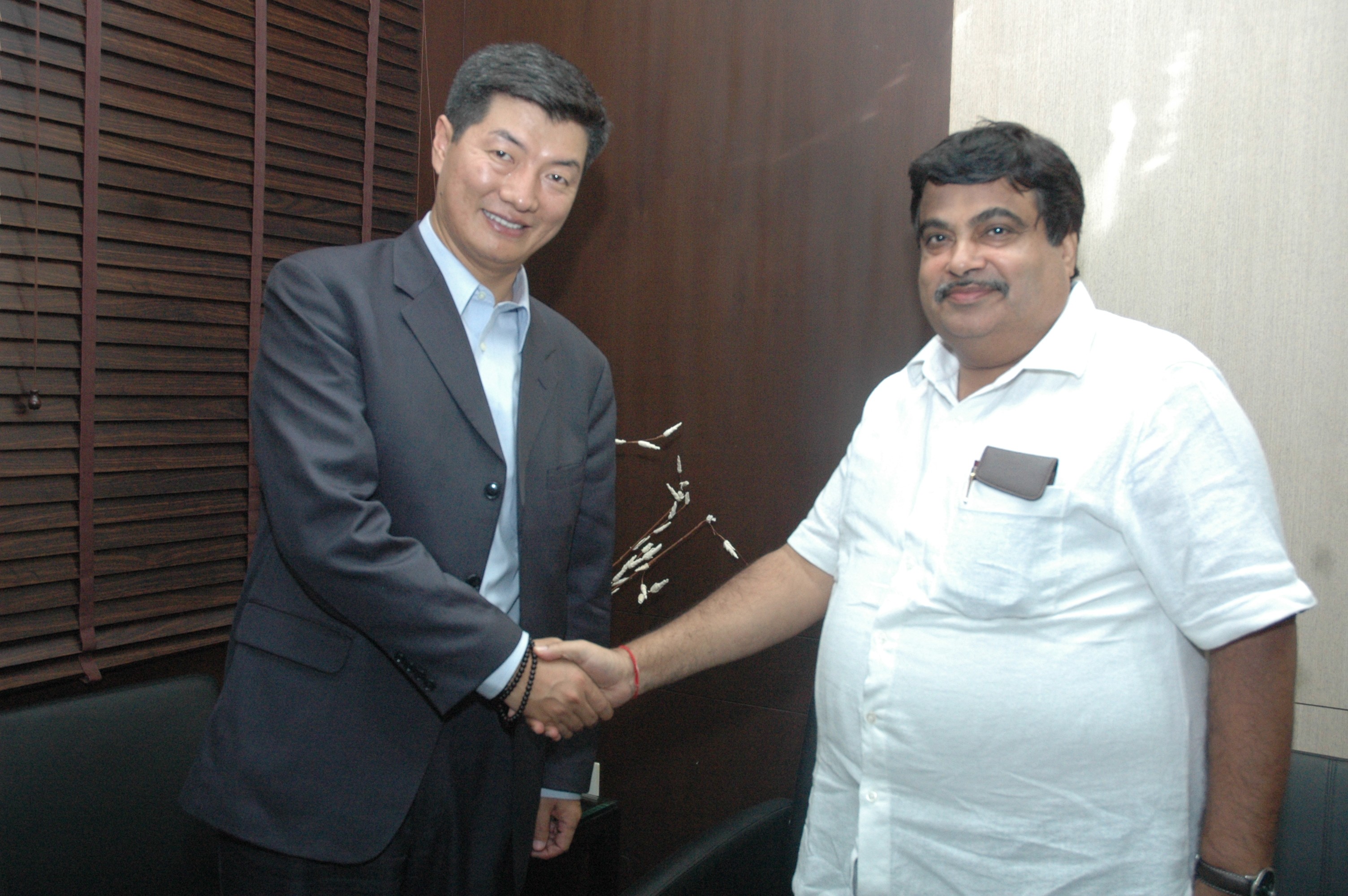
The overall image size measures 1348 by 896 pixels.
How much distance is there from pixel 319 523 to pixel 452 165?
2.10 ft

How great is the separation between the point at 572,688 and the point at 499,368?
1.78 ft

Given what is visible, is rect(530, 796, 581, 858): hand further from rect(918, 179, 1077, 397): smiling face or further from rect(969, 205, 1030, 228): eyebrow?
rect(969, 205, 1030, 228): eyebrow

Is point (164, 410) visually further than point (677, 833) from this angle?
No

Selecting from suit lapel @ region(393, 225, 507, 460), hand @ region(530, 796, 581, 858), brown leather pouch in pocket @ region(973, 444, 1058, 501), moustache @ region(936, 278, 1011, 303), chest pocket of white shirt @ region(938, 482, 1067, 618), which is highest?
moustache @ region(936, 278, 1011, 303)

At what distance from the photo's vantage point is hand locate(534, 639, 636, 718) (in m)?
1.59

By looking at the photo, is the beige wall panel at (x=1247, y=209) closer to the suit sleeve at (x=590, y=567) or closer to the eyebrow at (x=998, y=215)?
the eyebrow at (x=998, y=215)

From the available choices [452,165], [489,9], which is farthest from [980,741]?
[489,9]

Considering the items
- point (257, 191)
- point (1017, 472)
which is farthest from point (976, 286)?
point (257, 191)

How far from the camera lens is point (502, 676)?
57.5 inches

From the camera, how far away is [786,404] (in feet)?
7.42

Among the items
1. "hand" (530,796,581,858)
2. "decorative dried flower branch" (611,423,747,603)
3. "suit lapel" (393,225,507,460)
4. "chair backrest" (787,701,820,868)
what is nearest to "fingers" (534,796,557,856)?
"hand" (530,796,581,858)

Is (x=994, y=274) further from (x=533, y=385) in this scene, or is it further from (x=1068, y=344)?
(x=533, y=385)

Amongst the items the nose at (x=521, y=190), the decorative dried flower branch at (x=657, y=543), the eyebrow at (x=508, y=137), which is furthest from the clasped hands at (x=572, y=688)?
the eyebrow at (x=508, y=137)

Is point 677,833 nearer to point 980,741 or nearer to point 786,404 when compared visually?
point 786,404
